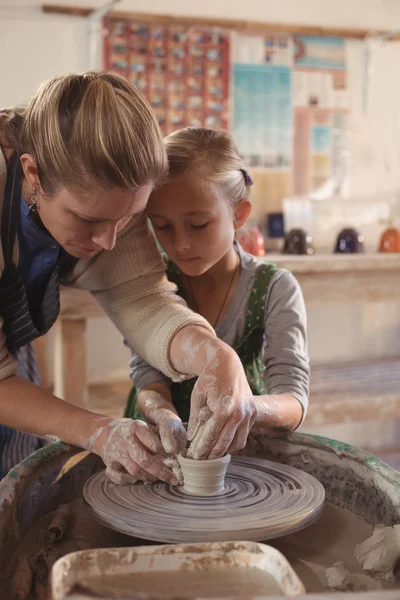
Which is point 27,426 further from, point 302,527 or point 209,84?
point 209,84

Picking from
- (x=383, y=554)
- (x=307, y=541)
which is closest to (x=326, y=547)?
(x=307, y=541)

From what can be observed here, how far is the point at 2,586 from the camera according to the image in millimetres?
981

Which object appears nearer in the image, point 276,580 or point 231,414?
point 276,580

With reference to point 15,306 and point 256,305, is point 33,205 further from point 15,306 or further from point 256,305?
point 256,305

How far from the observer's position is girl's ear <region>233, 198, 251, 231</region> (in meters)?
1.84

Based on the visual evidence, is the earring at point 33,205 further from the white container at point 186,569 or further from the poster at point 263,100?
the poster at point 263,100

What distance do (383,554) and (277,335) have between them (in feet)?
2.61

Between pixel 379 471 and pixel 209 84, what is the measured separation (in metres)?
2.64

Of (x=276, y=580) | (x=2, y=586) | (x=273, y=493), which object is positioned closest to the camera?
(x=276, y=580)

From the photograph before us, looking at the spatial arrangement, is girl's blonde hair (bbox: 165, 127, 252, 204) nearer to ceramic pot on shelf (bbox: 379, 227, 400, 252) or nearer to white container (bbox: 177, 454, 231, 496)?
white container (bbox: 177, 454, 231, 496)

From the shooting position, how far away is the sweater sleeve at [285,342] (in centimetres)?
166

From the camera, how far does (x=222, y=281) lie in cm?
187

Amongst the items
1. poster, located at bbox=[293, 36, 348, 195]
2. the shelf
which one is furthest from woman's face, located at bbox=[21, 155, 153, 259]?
poster, located at bbox=[293, 36, 348, 195]

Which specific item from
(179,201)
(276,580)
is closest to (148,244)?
(179,201)
